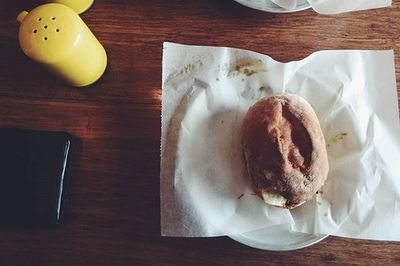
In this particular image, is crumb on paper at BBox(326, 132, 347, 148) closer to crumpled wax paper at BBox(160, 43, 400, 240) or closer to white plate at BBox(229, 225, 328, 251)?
crumpled wax paper at BBox(160, 43, 400, 240)

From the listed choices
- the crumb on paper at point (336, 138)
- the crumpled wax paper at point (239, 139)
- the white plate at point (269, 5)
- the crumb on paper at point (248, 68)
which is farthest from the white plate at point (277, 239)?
the white plate at point (269, 5)

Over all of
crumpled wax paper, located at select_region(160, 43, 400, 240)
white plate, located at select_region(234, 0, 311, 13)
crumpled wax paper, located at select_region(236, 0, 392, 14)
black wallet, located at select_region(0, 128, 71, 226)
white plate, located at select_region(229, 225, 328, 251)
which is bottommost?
black wallet, located at select_region(0, 128, 71, 226)

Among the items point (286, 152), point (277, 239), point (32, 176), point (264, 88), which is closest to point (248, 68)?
point (264, 88)

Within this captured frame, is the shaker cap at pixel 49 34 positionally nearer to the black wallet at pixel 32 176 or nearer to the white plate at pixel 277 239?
the black wallet at pixel 32 176

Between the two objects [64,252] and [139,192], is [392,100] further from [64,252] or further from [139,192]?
[64,252]

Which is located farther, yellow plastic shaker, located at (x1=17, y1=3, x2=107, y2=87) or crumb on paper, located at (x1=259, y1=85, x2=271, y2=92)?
crumb on paper, located at (x1=259, y1=85, x2=271, y2=92)

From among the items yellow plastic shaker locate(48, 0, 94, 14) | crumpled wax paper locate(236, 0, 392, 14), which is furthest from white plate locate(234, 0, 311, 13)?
yellow plastic shaker locate(48, 0, 94, 14)

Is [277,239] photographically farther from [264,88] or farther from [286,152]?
[264,88]
